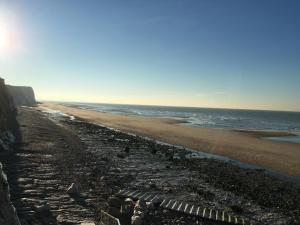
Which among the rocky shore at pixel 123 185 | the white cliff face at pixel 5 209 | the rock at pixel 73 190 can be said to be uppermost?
the white cliff face at pixel 5 209

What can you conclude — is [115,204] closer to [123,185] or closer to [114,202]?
[114,202]

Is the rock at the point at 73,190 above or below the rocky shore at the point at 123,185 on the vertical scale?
above

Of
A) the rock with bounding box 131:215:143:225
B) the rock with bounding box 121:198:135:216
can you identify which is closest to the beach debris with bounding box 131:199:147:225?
the rock with bounding box 131:215:143:225

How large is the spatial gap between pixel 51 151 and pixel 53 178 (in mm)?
8507

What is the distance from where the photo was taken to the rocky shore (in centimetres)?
1200

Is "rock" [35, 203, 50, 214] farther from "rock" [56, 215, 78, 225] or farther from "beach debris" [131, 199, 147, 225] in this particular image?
"beach debris" [131, 199, 147, 225]

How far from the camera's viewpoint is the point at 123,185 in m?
16.7

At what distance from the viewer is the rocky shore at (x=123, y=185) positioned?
39.4 feet

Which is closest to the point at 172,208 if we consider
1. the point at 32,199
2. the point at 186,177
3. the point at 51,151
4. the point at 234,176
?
the point at 32,199

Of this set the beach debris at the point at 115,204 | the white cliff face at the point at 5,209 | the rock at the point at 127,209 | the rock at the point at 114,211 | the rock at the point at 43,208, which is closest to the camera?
the white cliff face at the point at 5,209

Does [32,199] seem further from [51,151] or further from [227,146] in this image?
[227,146]

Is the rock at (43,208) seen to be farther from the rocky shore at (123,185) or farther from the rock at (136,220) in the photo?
the rock at (136,220)

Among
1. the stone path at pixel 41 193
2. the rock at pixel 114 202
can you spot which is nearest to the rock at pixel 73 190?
the stone path at pixel 41 193

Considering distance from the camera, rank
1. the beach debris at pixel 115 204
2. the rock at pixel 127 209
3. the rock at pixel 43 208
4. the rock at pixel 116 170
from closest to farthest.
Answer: the rock at pixel 43 208
the beach debris at pixel 115 204
the rock at pixel 127 209
the rock at pixel 116 170
